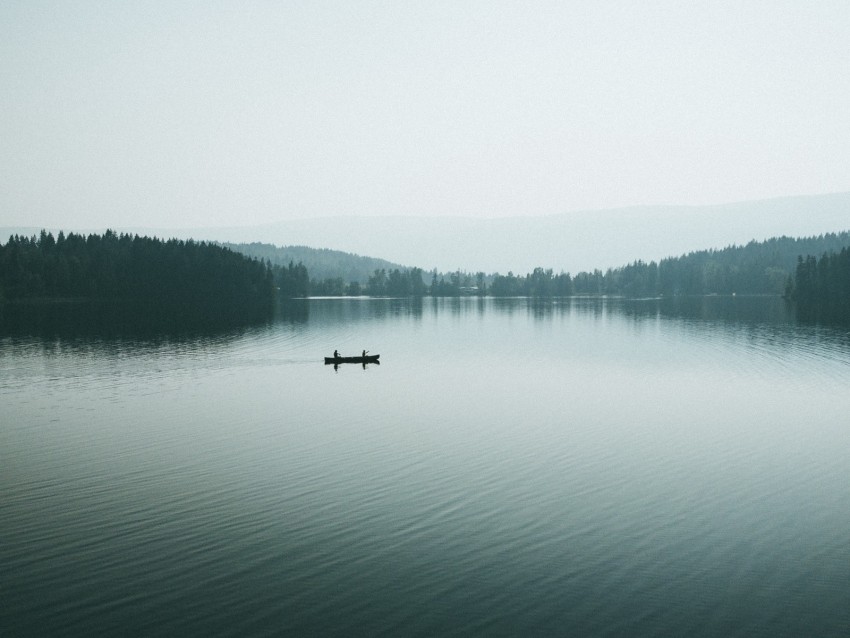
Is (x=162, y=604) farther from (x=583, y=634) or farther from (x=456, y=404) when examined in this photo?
(x=456, y=404)

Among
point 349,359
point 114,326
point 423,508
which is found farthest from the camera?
point 114,326

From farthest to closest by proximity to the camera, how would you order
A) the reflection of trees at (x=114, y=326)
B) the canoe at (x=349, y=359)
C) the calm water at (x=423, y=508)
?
1. the reflection of trees at (x=114, y=326)
2. the canoe at (x=349, y=359)
3. the calm water at (x=423, y=508)

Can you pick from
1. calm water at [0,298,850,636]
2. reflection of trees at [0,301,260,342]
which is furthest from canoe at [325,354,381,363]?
reflection of trees at [0,301,260,342]

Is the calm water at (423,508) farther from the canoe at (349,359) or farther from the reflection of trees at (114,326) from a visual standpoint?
the reflection of trees at (114,326)

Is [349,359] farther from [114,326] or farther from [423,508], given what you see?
[114,326]

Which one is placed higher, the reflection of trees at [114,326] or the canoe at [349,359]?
the reflection of trees at [114,326]

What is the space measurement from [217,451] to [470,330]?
121 metres

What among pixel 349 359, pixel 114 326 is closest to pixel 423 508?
pixel 349 359

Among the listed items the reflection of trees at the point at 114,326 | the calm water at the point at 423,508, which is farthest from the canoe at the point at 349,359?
the reflection of trees at the point at 114,326

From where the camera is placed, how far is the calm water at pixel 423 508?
2070cm

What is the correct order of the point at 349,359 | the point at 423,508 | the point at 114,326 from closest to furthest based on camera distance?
the point at 423,508
the point at 349,359
the point at 114,326

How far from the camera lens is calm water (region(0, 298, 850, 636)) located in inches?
815

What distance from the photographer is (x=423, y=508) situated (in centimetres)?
3028

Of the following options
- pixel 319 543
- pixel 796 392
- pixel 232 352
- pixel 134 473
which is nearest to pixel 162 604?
pixel 319 543
